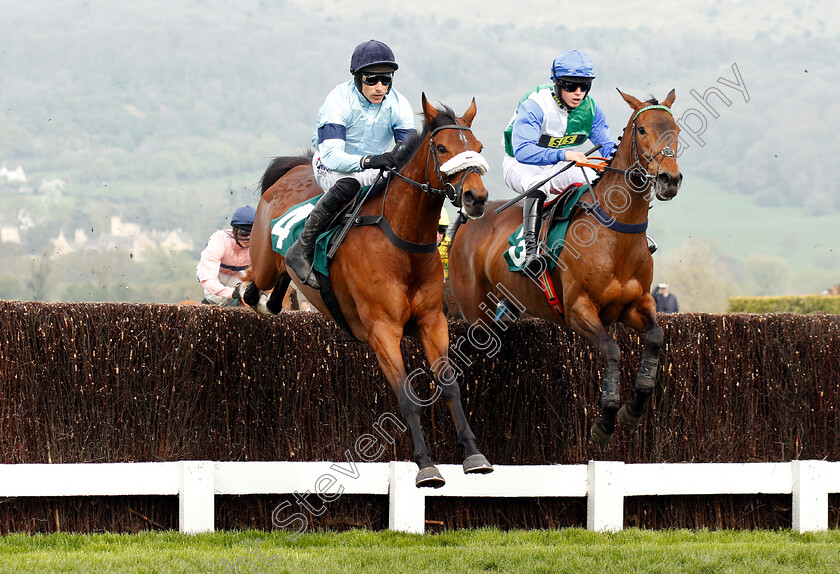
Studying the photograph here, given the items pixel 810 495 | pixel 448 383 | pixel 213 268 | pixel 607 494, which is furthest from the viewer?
pixel 213 268

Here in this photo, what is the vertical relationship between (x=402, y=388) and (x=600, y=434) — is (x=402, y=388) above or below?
above

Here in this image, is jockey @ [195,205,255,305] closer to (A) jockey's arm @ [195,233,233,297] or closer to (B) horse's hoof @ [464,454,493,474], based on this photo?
(A) jockey's arm @ [195,233,233,297]

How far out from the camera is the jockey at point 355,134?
5.73 metres

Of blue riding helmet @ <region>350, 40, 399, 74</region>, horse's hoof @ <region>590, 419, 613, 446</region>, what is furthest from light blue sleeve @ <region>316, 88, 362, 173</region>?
horse's hoof @ <region>590, 419, 613, 446</region>

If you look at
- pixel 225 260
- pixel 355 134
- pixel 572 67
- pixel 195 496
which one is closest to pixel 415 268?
pixel 355 134

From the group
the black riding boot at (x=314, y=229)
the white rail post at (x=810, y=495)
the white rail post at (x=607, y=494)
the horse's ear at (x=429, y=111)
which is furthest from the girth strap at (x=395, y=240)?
the white rail post at (x=810, y=495)

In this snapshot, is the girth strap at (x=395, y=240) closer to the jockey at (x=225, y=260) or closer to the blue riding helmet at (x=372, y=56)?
the blue riding helmet at (x=372, y=56)

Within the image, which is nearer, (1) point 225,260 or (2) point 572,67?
(2) point 572,67

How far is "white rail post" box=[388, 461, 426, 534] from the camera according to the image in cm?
593

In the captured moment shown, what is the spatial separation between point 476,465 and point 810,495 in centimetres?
270

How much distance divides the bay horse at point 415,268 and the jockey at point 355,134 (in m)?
0.16

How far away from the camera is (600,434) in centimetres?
585

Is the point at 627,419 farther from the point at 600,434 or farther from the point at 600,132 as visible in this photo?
the point at 600,132

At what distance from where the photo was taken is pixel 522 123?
6.71 m
